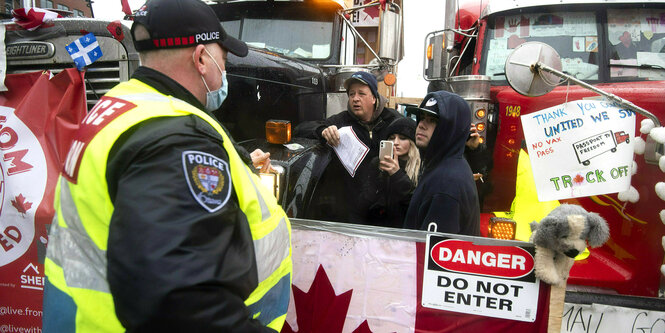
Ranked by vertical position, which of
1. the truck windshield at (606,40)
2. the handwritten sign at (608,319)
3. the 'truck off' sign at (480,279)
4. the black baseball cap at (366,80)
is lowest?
the handwritten sign at (608,319)

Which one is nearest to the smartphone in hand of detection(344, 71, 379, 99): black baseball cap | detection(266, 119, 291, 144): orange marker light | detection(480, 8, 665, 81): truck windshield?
detection(266, 119, 291, 144): orange marker light

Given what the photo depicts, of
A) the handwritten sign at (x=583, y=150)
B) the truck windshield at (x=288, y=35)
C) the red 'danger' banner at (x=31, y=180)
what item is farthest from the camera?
the truck windshield at (x=288, y=35)

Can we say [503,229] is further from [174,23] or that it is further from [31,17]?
[31,17]

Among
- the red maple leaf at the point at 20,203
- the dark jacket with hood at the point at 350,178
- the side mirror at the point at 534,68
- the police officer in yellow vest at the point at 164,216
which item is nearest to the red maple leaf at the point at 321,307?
the police officer in yellow vest at the point at 164,216

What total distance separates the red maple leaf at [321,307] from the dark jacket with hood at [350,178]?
956 mm

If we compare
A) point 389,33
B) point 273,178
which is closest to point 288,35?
point 389,33

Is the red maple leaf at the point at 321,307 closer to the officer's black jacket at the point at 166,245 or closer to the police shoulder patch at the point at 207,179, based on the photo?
the officer's black jacket at the point at 166,245

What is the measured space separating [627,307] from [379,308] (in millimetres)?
1217

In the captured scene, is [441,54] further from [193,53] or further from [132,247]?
[132,247]

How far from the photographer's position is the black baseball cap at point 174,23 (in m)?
1.41

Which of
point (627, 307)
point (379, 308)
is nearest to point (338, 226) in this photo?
point (379, 308)

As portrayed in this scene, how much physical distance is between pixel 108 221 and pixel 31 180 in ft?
6.24

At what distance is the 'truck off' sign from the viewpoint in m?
1.95

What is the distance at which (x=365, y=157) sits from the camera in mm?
3494
